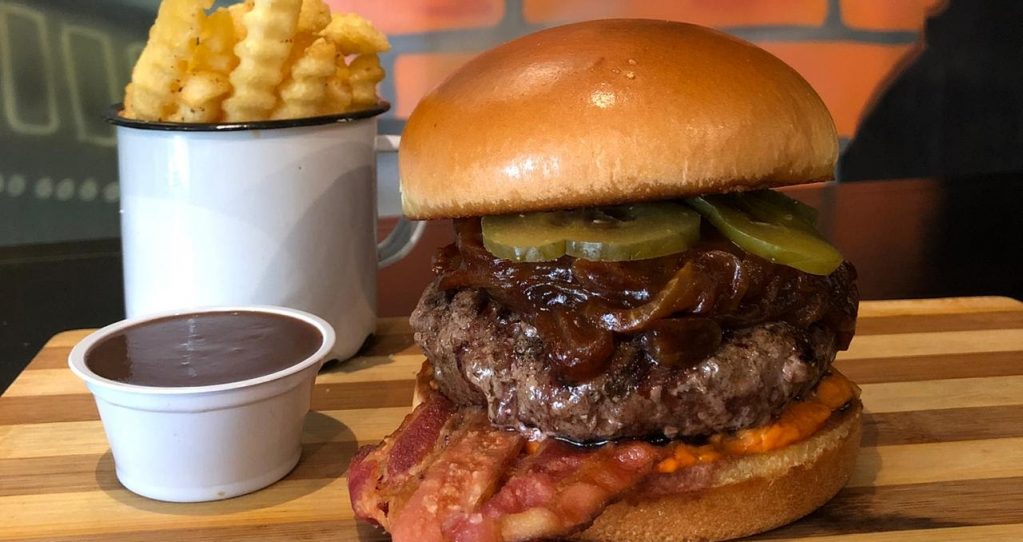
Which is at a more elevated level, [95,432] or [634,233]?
[634,233]

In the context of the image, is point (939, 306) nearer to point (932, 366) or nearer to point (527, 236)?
point (932, 366)

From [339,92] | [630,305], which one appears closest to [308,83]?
[339,92]

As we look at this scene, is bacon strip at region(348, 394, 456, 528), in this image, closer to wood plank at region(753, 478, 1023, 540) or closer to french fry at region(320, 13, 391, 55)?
wood plank at region(753, 478, 1023, 540)

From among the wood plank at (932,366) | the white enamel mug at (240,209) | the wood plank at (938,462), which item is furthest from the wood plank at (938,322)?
the white enamel mug at (240,209)

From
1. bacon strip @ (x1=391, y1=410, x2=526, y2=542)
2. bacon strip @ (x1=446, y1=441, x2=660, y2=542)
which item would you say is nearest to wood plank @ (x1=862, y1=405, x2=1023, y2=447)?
bacon strip @ (x1=446, y1=441, x2=660, y2=542)

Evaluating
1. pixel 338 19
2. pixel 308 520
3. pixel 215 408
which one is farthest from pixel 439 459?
pixel 338 19

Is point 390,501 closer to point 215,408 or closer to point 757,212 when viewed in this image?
point 215,408

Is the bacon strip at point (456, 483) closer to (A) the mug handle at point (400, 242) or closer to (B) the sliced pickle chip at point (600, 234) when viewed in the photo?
(B) the sliced pickle chip at point (600, 234)
